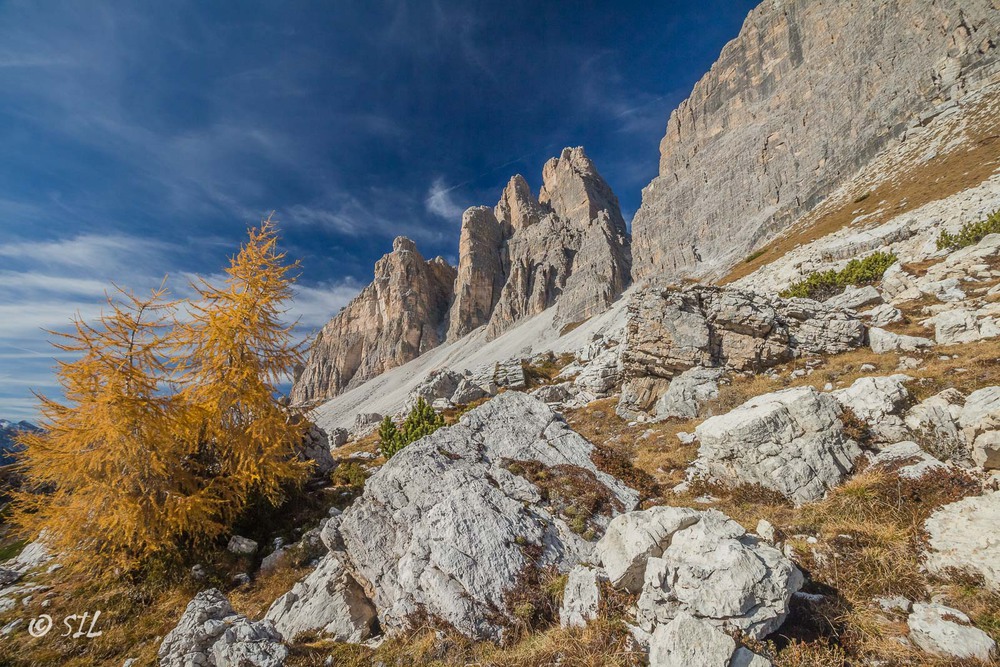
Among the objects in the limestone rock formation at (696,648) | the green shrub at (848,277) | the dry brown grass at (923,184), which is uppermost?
Answer: the dry brown grass at (923,184)

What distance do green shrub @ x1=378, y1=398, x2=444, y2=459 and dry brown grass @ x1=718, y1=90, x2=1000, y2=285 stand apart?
174 feet

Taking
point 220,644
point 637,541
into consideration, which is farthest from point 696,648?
point 220,644

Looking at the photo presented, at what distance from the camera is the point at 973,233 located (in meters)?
23.0

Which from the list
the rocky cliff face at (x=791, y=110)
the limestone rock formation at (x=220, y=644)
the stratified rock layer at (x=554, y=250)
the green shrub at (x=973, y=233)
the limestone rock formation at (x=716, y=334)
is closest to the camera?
the limestone rock formation at (x=220, y=644)

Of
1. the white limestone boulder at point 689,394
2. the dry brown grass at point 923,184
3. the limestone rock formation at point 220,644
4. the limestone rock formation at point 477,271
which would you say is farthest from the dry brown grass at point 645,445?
the limestone rock formation at point 477,271

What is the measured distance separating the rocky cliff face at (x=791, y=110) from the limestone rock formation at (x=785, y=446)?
263 ft

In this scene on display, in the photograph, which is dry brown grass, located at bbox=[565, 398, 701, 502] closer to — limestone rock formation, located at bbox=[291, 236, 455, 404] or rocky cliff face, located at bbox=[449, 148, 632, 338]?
rocky cliff face, located at bbox=[449, 148, 632, 338]

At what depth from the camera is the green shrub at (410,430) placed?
61.5 feet

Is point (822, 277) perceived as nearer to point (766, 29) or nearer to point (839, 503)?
point (839, 503)

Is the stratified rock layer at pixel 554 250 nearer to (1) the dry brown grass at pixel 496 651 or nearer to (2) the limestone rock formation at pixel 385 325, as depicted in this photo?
(2) the limestone rock formation at pixel 385 325

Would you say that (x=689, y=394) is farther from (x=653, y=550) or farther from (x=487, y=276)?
(x=487, y=276)

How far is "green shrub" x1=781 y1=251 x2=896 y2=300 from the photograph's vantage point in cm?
2694
